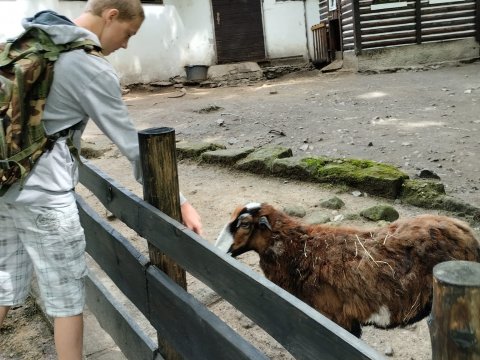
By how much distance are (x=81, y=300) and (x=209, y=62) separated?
54.5ft

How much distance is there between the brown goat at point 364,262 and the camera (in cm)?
268

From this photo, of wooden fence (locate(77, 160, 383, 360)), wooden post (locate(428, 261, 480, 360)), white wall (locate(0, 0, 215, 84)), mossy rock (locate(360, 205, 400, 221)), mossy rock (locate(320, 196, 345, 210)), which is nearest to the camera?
wooden post (locate(428, 261, 480, 360))

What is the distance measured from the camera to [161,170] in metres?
2.11

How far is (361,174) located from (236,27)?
1392 cm

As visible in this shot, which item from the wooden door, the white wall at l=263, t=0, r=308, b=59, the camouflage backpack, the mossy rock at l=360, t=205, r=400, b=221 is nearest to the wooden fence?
the camouflage backpack

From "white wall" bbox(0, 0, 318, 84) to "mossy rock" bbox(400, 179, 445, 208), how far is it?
13.2m

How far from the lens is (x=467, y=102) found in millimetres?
9547

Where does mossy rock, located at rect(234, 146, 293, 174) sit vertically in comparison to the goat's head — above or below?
below

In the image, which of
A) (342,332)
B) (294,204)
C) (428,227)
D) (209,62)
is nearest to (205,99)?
(209,62)

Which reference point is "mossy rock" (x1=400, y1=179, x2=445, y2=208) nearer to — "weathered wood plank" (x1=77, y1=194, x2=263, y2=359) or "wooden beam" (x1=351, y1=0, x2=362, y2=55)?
"weathered wood plank" (x1=77, y1=194, x2=263, y2=359)

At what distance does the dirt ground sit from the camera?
3.41 meters

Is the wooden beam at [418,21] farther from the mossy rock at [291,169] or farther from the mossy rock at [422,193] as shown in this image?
the mossy rock at [422,193]

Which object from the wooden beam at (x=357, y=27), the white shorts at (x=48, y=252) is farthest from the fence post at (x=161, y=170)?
the wooden beam at (x=357, y=27)

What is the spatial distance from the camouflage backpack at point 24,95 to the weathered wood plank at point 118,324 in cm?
102
